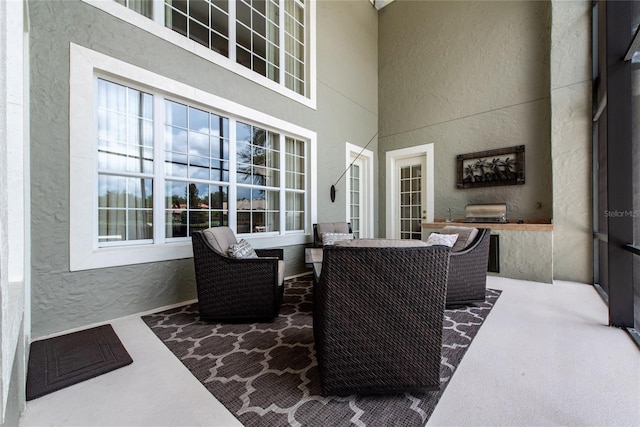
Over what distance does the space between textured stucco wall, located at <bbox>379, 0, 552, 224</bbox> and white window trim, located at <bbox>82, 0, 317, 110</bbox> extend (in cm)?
240

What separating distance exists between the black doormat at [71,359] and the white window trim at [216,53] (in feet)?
10.0

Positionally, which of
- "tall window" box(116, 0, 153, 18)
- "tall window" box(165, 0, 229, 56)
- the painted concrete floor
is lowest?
the painted concrete floor

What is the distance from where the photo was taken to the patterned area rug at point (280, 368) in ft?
4.43

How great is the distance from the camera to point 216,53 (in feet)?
11.2

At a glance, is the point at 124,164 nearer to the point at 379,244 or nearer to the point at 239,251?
the point at 239,251

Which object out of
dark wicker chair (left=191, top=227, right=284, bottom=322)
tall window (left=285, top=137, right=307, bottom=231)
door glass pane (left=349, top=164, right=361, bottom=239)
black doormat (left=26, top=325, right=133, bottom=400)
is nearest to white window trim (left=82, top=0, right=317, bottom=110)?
tall window (left=285, top=137, right=307, bottom=231)

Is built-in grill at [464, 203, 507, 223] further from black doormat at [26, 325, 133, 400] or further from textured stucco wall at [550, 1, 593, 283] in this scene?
black doormat at [26, 325, 133, 400]

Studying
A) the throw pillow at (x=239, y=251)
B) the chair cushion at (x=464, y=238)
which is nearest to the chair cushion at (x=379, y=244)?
the throw pillow at (x=239, y=251)

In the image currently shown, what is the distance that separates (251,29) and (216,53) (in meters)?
1.10

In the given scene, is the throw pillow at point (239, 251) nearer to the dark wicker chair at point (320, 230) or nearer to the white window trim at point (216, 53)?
the dark wicker chair at point (320, 230)

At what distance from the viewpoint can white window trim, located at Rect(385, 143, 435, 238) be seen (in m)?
5.68

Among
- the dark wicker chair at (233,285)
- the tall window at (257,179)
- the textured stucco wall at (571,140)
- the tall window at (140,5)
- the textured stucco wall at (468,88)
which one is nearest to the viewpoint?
the dark wicker chair at (233,285)

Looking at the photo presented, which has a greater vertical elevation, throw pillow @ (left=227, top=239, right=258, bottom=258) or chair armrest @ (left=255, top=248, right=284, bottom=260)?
throw pillow @ (left=227, top=239, right=258, bottom=258)

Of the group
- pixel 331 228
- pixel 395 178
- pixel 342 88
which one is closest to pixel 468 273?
pixel 331 228
